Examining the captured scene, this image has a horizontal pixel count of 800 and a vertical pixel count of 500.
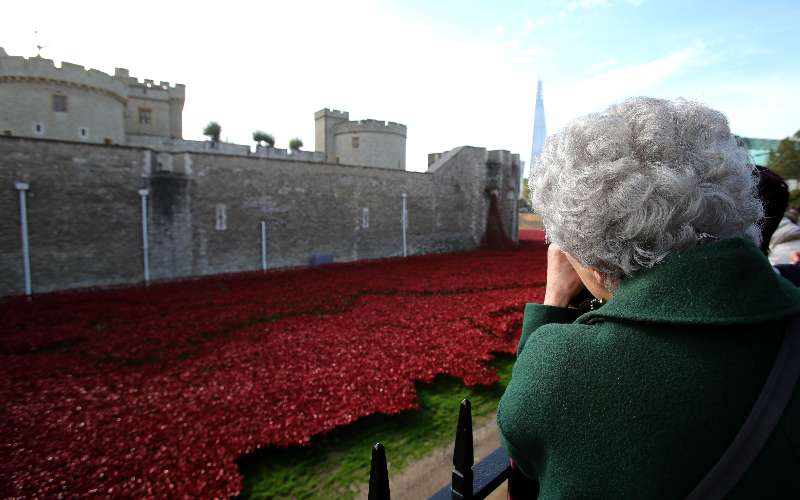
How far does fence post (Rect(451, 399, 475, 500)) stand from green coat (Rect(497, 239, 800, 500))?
0.91 metres

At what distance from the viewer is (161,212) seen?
1177 centimetres

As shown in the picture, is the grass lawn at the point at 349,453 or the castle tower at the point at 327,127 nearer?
the grass lawn at the point at 349,453

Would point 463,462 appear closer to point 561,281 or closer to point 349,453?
point 561,281

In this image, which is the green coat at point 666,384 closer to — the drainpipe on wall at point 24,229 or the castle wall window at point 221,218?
the drainpipe on wall at point 24,229

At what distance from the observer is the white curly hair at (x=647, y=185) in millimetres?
914

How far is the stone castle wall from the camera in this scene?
32.6 ft

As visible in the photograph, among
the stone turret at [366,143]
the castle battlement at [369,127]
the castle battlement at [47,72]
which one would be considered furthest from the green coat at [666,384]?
the castle battlement at [369,127]

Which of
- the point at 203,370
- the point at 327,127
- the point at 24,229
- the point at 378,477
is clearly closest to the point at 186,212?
the point at 24,229

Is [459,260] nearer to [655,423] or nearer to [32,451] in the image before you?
[32,451]

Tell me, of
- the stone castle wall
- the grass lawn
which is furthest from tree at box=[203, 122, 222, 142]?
the grass lawn

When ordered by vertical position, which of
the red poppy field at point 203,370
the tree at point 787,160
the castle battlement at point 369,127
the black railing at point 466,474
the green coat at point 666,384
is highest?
the castle battlement at point 369,127

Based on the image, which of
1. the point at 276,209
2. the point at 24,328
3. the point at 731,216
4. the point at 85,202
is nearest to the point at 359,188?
the point at 276,209

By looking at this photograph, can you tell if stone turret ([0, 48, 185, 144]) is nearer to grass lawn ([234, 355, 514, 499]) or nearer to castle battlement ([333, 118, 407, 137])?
castle battlement ([333, 118, 407, 137])

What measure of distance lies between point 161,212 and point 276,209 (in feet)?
11.6
